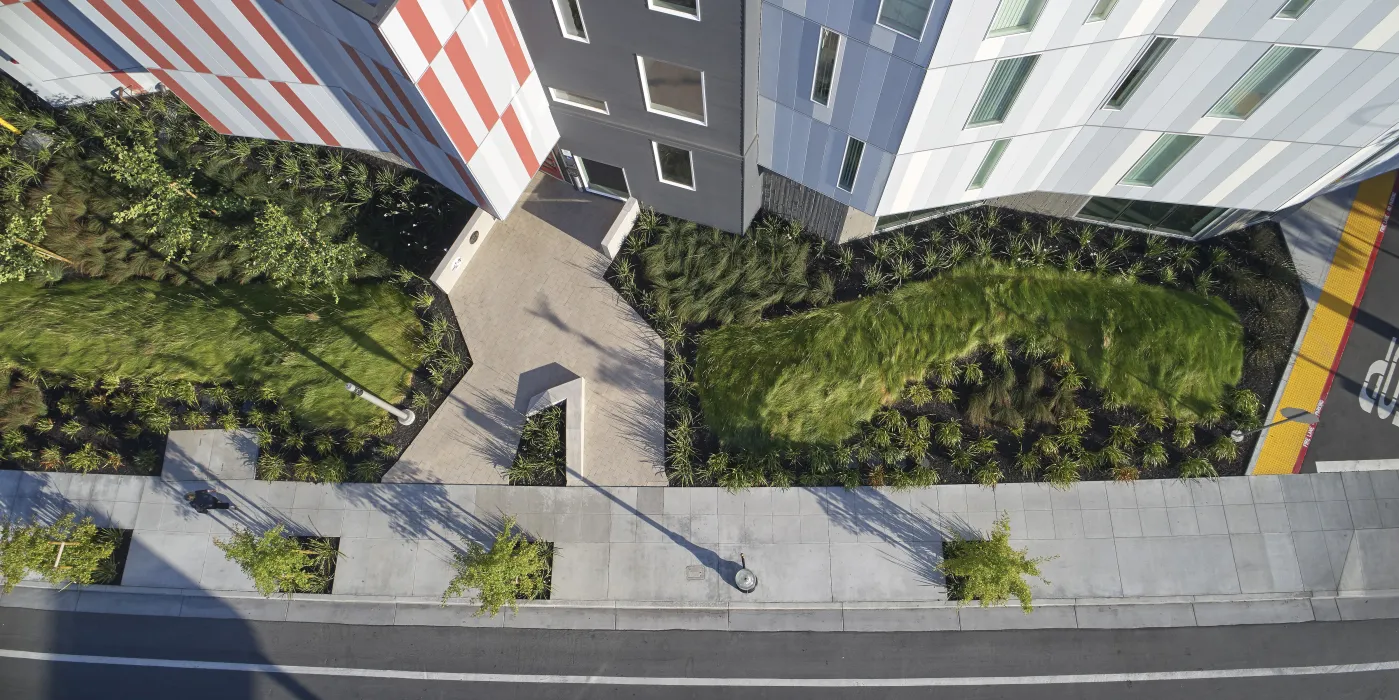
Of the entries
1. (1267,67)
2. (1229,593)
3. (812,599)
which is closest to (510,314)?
(812,599)

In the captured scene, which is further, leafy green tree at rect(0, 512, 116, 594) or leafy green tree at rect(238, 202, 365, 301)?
leafy green tree at rect(238, 202, 365, 301)

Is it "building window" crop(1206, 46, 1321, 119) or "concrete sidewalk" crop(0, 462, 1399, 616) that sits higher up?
"building window" crop(1206, 46, 1321, 119)

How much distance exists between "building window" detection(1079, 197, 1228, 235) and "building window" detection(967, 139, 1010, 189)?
3.88m

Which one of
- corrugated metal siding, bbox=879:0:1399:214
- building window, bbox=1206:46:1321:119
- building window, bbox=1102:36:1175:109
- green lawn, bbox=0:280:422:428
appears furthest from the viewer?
green lawn, bbox=0:280:422:428

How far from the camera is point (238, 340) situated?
1839cm

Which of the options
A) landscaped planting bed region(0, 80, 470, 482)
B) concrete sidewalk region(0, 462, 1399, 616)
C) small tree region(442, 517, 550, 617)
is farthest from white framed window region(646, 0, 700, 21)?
small tree region(442, 517, 550, 617)

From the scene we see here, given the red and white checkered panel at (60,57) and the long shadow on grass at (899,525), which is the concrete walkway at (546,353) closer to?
the long shadow on grass at (899,525)

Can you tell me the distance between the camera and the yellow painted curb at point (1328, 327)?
16984 millimetres

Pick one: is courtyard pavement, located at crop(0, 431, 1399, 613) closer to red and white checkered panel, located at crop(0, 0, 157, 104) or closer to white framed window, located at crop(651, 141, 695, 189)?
white framed window, located at crop(651, 141, 695, 189)

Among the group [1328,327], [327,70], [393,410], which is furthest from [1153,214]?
[327,70]

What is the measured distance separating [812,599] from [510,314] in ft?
34.5

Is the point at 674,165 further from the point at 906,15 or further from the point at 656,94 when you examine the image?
the point at 906,15

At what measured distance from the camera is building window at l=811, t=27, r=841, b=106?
12398 mm

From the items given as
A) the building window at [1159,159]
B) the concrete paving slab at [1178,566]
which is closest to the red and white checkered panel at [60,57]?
the building window at [1159,159]
